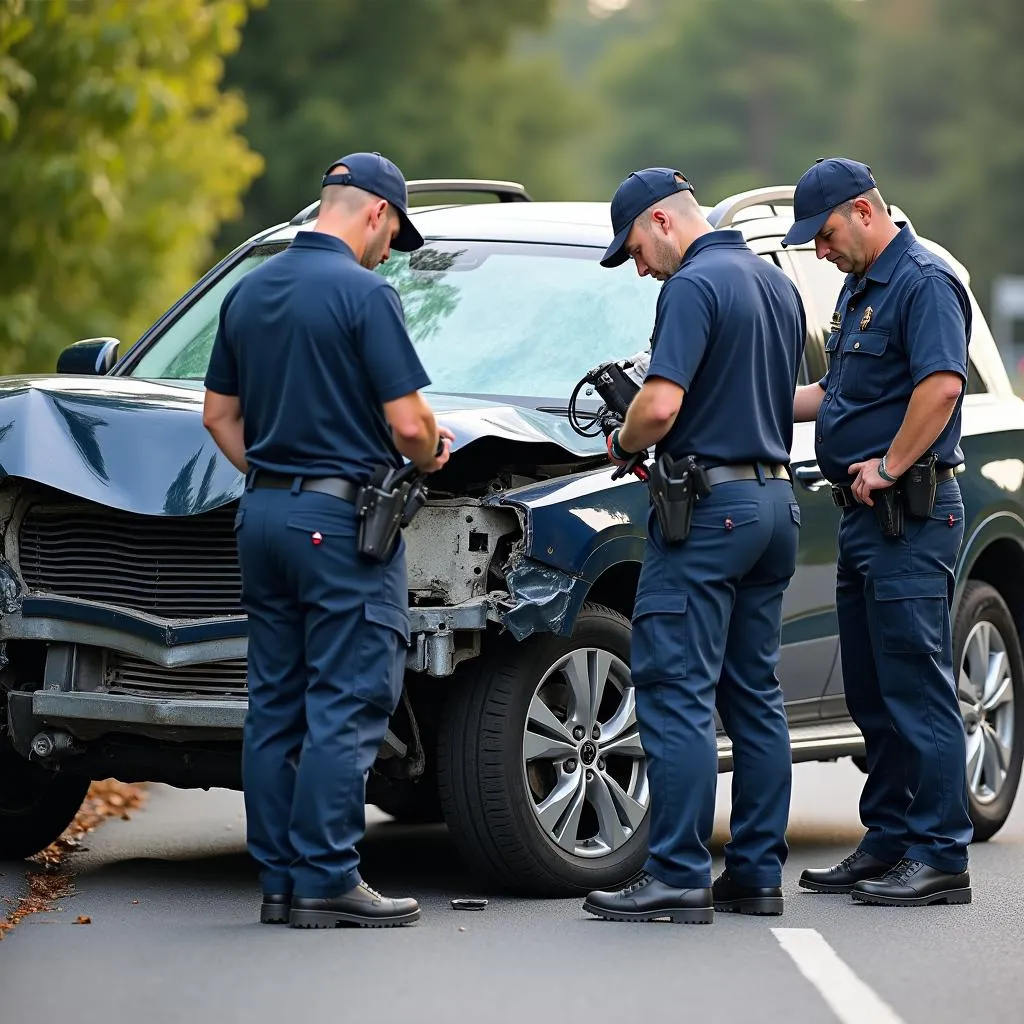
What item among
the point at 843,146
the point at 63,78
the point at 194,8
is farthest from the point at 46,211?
the point at 843,146

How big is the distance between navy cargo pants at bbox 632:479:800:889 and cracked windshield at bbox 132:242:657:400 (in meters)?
1.12

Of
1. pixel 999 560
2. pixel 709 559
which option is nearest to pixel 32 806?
pixel 709 559

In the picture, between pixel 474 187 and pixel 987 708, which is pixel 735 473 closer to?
pixel 987 708

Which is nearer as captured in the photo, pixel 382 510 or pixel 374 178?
pixel 382 510

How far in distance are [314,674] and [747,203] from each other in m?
2.58

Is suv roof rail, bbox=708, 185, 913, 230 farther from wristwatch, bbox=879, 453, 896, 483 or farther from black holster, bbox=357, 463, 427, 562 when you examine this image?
black holster, bbox=357, 463, 427, 562

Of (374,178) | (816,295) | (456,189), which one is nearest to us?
(374,178)

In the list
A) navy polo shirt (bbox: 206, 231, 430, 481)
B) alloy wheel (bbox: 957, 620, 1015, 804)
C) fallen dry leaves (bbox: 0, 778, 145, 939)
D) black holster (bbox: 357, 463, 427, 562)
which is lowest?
fallen dry leaves (bbox: 0, 778, 145, 939)

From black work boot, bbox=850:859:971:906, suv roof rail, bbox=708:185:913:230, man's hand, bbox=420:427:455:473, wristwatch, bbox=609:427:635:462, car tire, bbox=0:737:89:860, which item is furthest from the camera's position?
suv roof rail, bbox=708:185:913:230

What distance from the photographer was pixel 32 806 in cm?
791

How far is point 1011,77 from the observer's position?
284 feet

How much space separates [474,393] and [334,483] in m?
1.39

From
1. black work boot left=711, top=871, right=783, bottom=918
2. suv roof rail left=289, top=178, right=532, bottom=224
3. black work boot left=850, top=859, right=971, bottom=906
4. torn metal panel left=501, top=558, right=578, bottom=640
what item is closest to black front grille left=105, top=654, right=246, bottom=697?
torn metal panel left=501, top=558, right=578, bottom=640

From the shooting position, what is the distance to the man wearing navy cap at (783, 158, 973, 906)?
23.6 ft
